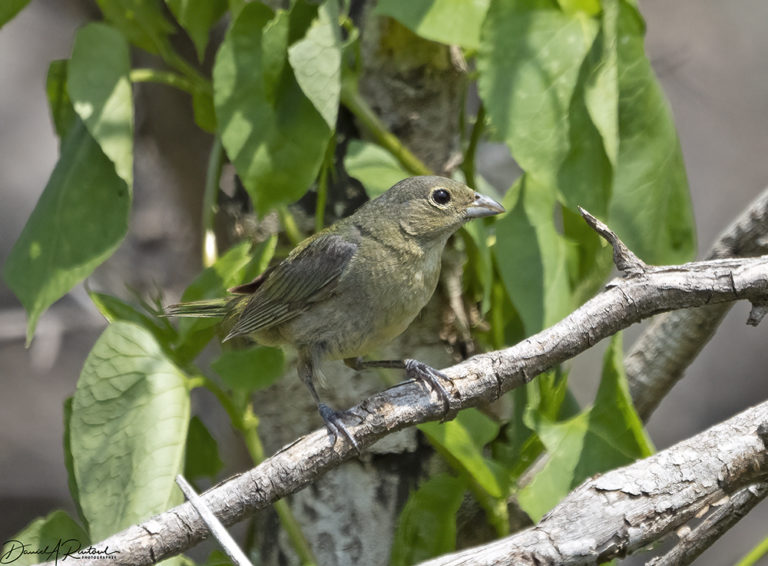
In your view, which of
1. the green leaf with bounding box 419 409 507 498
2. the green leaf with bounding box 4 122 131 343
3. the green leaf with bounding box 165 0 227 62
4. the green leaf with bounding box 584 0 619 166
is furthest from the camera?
the green leaf with bounding box 165 0 227 62

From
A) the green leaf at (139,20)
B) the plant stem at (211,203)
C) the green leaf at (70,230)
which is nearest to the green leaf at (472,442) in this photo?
the plant stem at (211,203)

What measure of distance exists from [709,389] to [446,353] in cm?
345

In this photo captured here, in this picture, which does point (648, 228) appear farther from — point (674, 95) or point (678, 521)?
point (674, 95)

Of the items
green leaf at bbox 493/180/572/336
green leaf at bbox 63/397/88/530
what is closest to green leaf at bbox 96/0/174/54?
green leaf at bbox 63/397/88/530

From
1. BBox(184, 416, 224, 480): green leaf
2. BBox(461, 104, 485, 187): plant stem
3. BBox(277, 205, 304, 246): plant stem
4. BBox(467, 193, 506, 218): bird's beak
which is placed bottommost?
BBox(184, 416, 224, 480): green leaf

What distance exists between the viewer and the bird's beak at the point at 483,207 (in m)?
2.83

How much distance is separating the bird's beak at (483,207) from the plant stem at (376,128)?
0.42 meters

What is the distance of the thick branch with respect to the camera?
3.06 metres

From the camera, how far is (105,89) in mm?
3057

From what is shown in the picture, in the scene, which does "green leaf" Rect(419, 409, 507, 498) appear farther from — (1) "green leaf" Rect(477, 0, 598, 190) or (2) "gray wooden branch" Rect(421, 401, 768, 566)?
(2) "gray wooden branch" Rect(421, 401, 768, 566)

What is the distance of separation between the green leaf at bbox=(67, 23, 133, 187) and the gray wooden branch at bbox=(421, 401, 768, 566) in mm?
1777

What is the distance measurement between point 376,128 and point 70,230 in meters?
1.05

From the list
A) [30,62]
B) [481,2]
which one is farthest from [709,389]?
[30,62]

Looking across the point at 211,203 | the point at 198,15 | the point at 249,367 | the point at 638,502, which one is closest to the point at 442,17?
the point at 198,15
